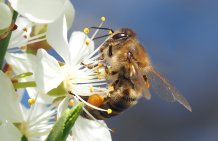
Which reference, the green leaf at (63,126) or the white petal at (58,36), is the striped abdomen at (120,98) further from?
the green leaf at (63,126)

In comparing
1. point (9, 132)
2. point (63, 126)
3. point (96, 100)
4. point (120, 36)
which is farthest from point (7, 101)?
point (120, 36)

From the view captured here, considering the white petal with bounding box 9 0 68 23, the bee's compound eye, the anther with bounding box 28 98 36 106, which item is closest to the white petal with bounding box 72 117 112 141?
the anther with bounding box 28 98 36 106

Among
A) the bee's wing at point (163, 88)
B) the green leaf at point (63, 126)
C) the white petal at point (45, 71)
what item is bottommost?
the bee's wing at point (163, 88)

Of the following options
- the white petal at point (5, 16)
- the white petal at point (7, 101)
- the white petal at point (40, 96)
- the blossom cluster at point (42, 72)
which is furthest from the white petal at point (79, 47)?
the white petal at point (5, 16)

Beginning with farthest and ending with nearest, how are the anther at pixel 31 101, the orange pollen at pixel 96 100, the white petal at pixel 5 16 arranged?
the orange pollen at pixel 96 100 < the anther at pixel 31 101 < the white petal at pixel 5 16

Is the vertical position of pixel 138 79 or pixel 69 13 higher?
pixel 69 13

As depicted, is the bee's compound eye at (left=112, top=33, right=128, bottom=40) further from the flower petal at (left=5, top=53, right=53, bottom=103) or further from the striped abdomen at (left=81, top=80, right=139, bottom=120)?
the flower petal at (left=5, top=53, right=53, bottom=103)

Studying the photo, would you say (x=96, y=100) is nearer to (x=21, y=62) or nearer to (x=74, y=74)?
(x=74, y=74)
